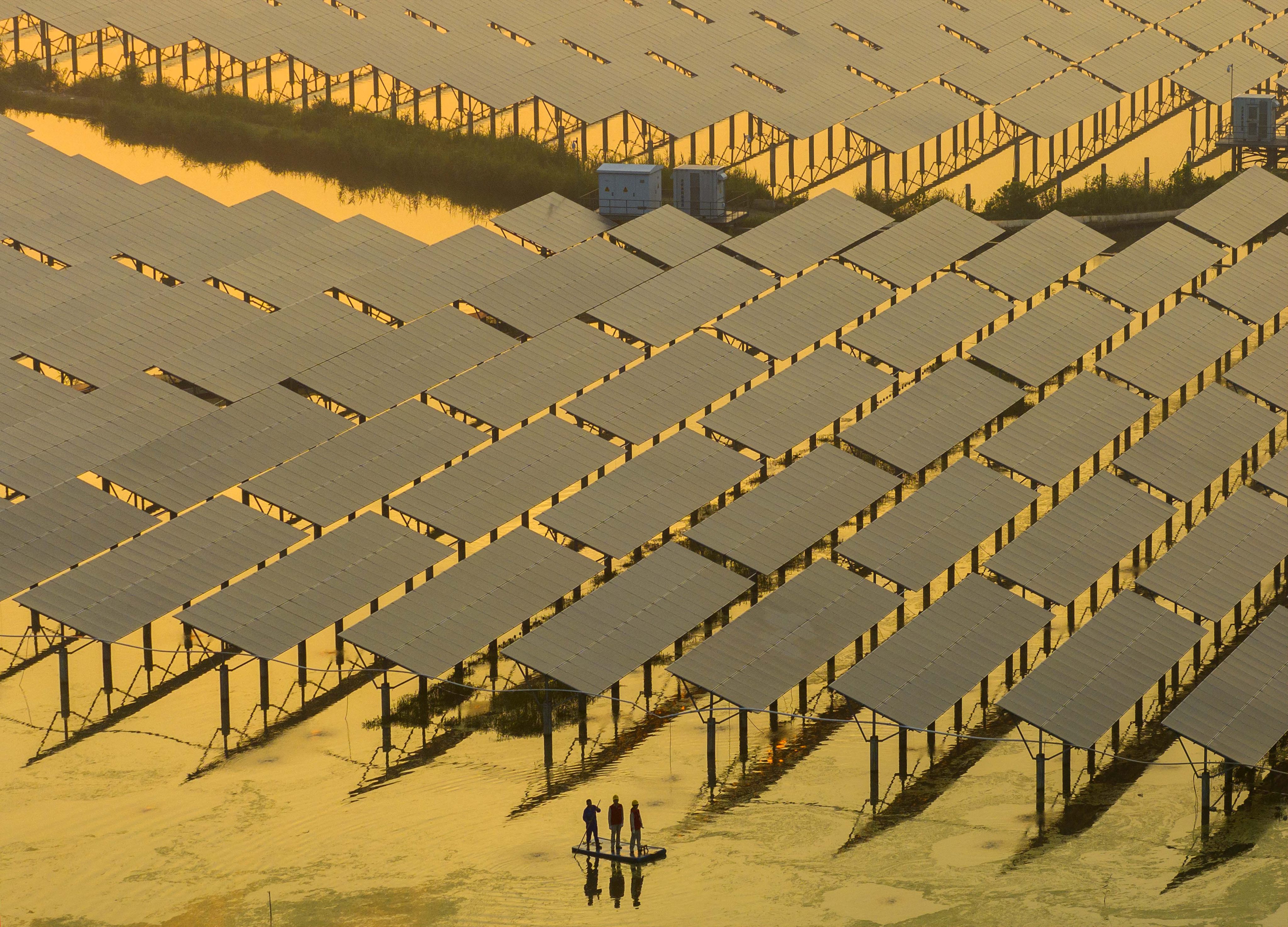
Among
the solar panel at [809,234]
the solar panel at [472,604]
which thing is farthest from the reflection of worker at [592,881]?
the solar panel at [809,234]

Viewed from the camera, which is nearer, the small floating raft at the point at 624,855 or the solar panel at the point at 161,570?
the small floating raft at the point at 624,855

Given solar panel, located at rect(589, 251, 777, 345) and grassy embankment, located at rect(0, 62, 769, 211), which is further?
grassy embankment, located at rect(0, 62, 769, 211)

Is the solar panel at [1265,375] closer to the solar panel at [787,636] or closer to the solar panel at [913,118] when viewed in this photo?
the solar panel at [787,636]

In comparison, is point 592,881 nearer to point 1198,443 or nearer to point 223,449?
point 223,449

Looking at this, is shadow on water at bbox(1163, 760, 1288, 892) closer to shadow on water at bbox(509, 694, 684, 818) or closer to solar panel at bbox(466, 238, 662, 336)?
shadow on water at bbox(509, 694, 684, 818)

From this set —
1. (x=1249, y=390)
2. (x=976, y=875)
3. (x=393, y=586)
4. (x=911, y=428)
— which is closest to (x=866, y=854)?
(x=976, y=875)

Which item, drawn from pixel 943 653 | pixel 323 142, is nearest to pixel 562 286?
pixel 323 142

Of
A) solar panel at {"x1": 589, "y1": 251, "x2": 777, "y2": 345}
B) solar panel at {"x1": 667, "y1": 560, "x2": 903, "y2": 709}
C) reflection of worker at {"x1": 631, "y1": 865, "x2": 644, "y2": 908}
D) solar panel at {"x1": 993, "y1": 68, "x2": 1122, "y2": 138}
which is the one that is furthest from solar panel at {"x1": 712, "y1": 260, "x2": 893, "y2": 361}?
reflection of worker at {"x1": 631, "y1": 865, "x2": 644, "y2": 908}
